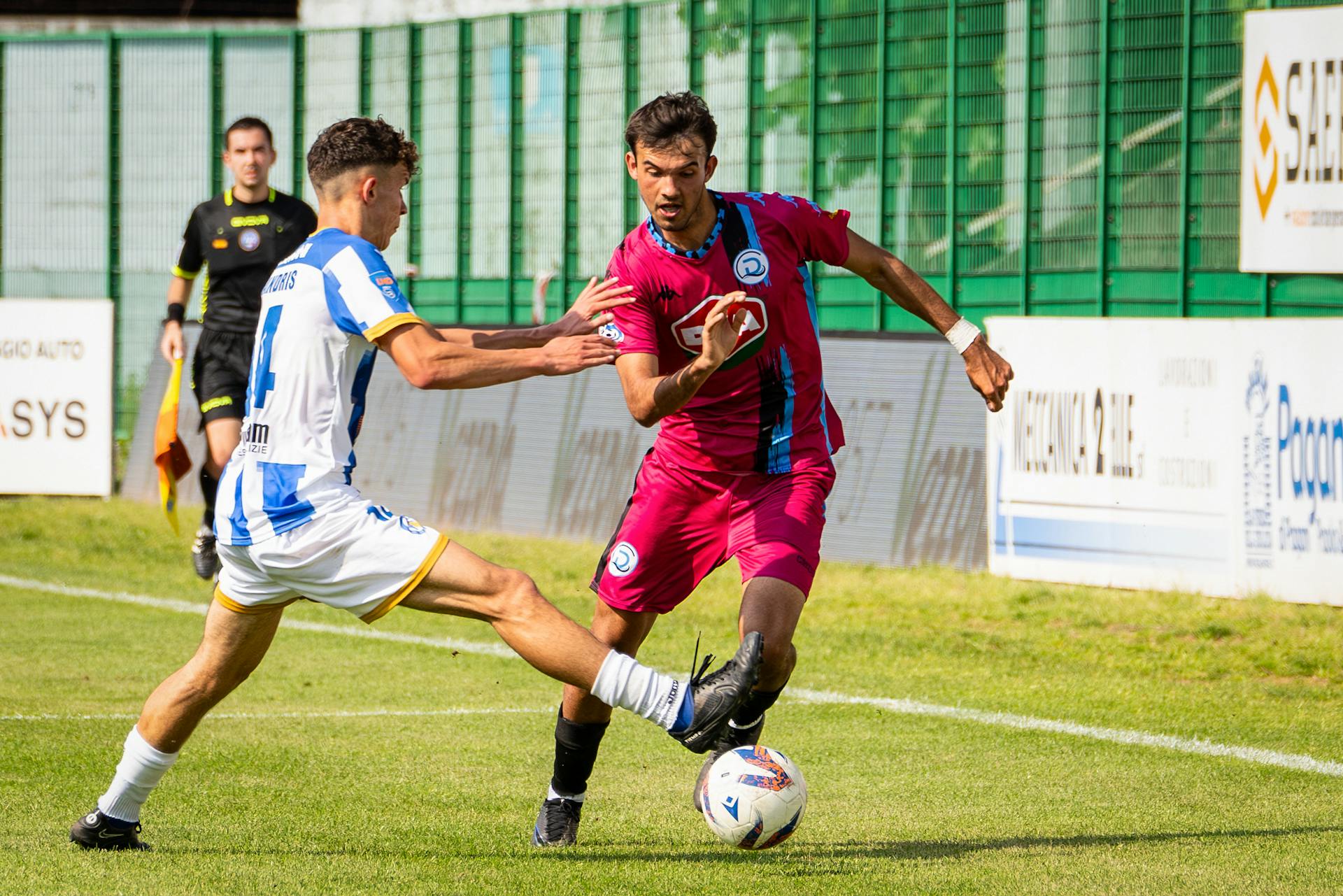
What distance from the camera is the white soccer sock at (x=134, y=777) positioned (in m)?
5.59

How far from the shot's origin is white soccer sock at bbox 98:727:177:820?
559 centimetres

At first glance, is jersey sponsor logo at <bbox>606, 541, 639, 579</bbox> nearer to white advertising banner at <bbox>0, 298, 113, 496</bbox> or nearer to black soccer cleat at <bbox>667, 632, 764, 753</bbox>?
black soccer cleat at <bbox>667, 632, 764, 753</bbox>

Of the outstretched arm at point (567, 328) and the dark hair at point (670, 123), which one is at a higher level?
the dark hair at point (670, 123)

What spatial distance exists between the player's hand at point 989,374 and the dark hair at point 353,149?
2.00m

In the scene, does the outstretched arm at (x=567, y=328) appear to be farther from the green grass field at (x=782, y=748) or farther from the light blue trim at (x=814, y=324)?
the green grass field at (x=782, y=748)

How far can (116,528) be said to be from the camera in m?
16.4

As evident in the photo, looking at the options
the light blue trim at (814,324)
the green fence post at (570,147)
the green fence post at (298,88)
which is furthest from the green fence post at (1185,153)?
the green fence post at (298,88)

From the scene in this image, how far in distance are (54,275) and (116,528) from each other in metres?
5.54

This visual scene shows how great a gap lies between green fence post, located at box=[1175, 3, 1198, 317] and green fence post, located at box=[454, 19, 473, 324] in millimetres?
7907

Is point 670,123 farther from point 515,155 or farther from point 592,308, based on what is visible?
point 515,155

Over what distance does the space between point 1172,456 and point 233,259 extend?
585cm

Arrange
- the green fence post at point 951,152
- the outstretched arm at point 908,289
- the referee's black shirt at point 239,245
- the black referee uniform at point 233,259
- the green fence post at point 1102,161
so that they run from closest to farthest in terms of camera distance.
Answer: the outstretched arm at point 908,289 < the black referee uniform at point 233,259 < the referee's black shirt at point 239,245 < the green fence post at point 1102,161 < the green fence post at point 951,152

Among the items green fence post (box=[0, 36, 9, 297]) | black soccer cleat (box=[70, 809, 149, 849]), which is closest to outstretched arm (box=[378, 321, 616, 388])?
black soccer cleat (box=[70, 809, 149, 849])

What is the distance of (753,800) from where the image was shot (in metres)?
5.45
